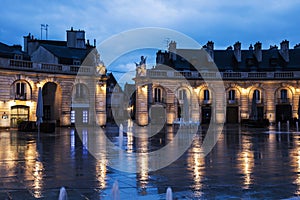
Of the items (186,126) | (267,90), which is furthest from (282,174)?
(267,90)

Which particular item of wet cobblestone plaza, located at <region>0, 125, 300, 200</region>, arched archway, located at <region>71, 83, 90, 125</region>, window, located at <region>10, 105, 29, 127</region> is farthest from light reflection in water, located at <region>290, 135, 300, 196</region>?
arched archway, located at <region>71, 83, 90, 125</region>

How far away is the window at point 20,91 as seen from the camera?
40.6 meters

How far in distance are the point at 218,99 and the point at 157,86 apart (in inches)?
342

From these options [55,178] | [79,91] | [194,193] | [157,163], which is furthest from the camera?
[79,91]

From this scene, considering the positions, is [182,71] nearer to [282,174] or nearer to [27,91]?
[27,91]

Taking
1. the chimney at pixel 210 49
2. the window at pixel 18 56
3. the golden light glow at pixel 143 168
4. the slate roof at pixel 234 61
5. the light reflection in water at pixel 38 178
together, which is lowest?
the golden light glow at pixel 143 168

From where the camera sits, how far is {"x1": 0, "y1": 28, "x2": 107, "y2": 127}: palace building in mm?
39594

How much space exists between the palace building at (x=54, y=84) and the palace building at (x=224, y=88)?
298 inches

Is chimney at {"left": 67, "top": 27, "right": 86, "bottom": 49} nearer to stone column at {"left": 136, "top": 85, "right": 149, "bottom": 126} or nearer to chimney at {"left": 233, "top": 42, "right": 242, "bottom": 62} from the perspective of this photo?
stone column at {"left": 136, "top": 85, "right": 149, "bottom": 126}

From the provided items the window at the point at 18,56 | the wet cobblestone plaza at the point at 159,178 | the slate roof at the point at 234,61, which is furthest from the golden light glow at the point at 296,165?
the slate roof at the point at 234,61

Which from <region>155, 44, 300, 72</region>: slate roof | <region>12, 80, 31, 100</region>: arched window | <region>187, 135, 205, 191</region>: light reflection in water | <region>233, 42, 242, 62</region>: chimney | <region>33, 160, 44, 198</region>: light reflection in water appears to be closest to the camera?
<region>33, 160, 44, 198</region>: light reflection in water

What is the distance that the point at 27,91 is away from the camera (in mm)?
41594

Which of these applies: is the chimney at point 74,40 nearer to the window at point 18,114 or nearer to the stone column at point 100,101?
the stone column at point 100,101

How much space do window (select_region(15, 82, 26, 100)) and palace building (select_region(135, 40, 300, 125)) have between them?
15.8 m
